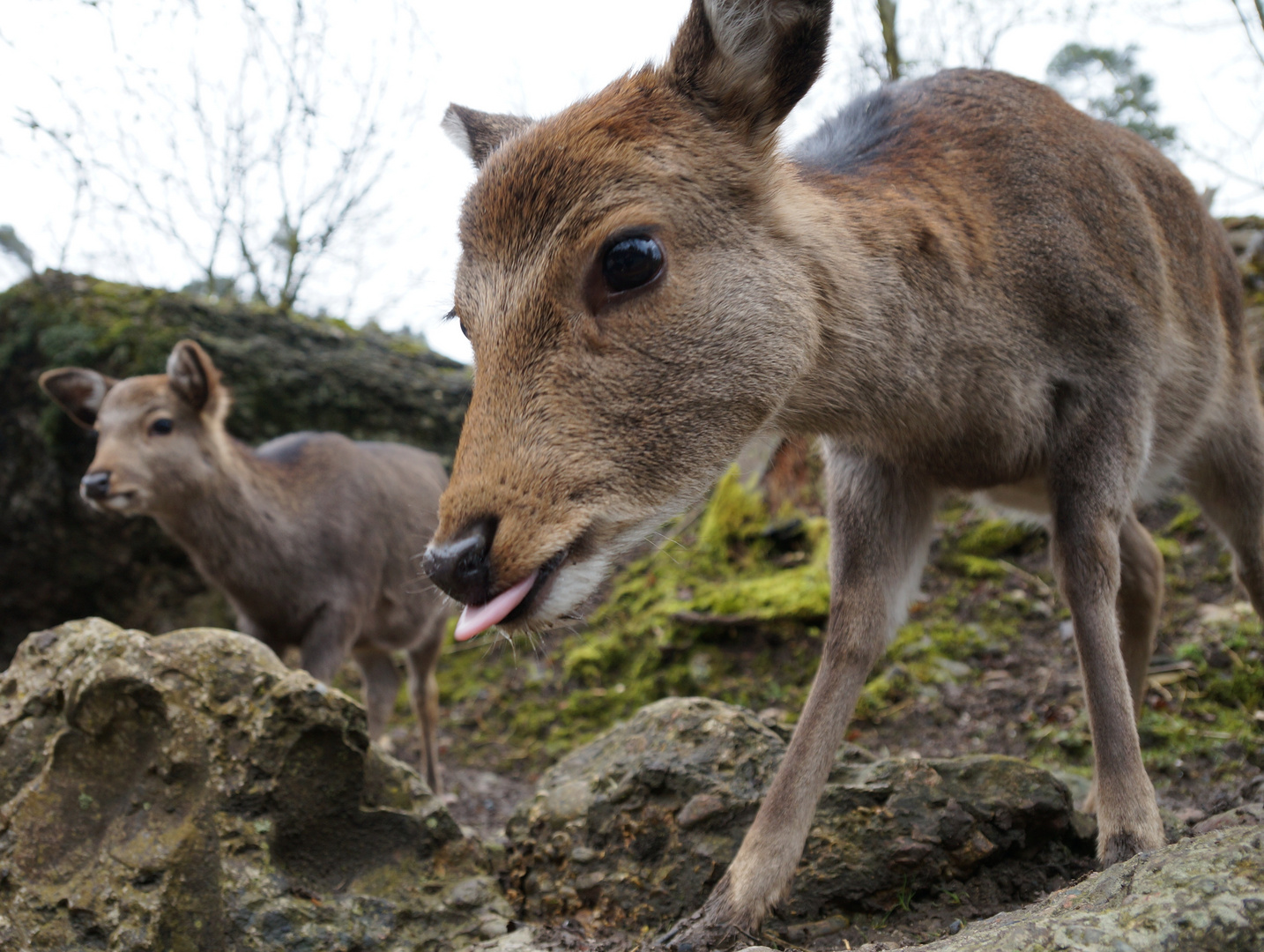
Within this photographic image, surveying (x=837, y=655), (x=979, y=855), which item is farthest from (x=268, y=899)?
(x=979, y=855)

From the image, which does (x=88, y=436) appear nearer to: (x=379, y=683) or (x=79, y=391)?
(x=79, y=391)

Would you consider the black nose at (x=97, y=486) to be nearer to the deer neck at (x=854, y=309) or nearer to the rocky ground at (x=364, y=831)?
the rocky ground at (x=364, y=831)

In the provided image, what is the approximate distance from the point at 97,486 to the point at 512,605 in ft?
16.1

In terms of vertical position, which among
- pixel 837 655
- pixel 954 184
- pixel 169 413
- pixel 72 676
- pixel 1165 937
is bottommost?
pixel 1165 937

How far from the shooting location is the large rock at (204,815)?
9.07ft

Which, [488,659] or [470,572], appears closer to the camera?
[470,572]

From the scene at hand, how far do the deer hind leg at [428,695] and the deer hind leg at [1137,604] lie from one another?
475cm

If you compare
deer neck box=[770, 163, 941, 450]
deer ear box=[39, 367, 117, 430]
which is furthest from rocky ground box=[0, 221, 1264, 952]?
deer ear box=[39, 367, 117, 430]

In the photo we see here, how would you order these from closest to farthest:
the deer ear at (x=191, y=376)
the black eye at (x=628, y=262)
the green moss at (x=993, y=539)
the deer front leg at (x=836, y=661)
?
the black eye at (x=628, y=262) → the deer front leg at (x=836, y=661) → the deer ear at (x=191, y=376) → the green moss at (x=993, y=539)

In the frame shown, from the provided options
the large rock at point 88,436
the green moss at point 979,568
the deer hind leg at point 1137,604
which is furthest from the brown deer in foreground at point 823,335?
the large rock at point 88,436

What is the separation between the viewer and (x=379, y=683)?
8.01 m

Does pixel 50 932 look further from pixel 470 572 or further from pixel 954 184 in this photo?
pixel 954 184

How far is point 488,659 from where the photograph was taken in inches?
340

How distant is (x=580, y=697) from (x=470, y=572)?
17.7 ft
